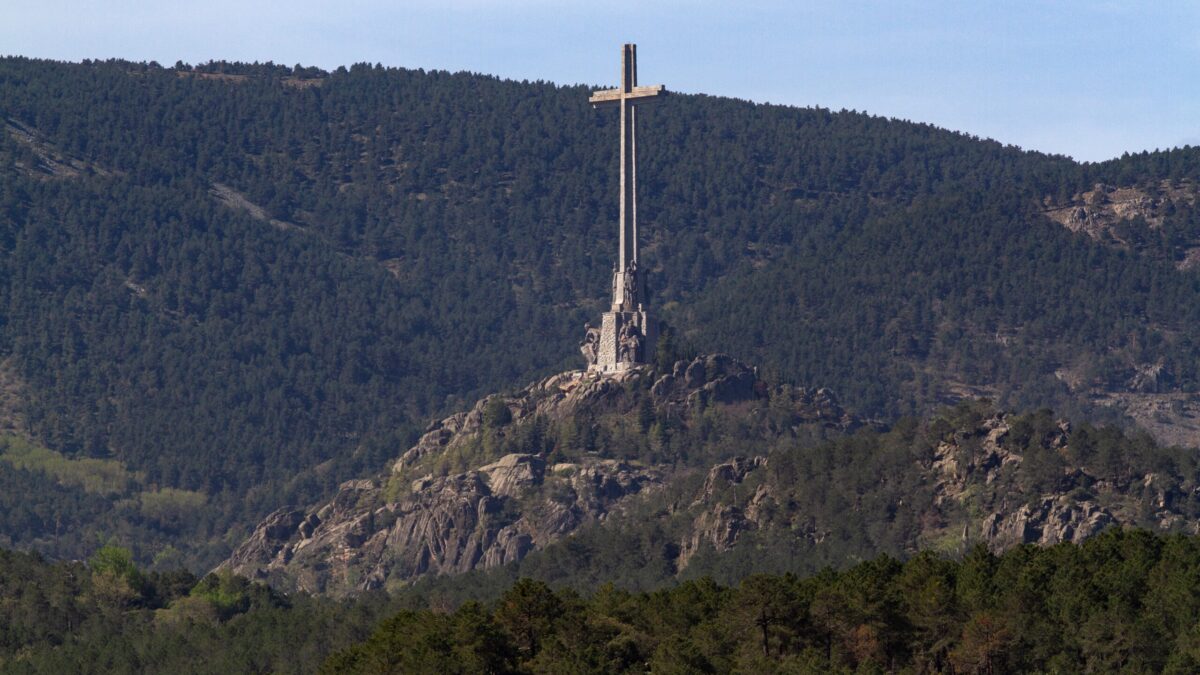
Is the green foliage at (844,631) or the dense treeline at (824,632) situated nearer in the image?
the dense treeline at (824,632)

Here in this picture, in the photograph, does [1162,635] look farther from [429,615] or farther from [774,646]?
[429,615]

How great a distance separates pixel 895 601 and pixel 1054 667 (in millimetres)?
12489

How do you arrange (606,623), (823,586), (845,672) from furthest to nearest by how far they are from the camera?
(823,586)
(606,623)
(845,672)

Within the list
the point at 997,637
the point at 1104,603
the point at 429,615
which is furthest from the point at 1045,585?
the point at 429,615

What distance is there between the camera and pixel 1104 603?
609 feet

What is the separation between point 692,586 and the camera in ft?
642

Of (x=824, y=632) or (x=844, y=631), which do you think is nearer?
(x=844, y=631)

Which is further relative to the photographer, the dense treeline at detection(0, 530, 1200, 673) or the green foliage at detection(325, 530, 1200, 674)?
the green foliage at detection(325, 530, 1200, 674)

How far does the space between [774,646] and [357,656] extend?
24.9 m

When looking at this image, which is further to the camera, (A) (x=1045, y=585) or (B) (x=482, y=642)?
(A) (x=1045, y=585)

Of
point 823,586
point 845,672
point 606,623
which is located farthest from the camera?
point 823,586

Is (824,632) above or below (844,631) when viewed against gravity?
below

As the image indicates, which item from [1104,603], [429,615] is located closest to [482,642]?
[429,615]

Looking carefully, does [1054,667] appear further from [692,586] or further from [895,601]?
[692,586]
